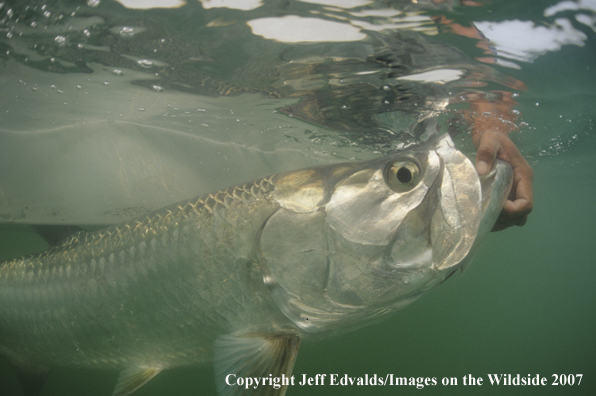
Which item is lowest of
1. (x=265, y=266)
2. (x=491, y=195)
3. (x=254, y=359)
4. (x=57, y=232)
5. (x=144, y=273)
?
(x=57, y=232)

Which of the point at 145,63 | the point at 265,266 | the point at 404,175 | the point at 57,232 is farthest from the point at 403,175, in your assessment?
the point at 145,63

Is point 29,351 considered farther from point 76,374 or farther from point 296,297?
point 76,374

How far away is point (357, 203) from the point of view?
72.0 inches

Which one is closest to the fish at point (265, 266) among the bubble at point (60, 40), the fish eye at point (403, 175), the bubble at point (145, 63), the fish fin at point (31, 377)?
the fish eye at point (403, 175)

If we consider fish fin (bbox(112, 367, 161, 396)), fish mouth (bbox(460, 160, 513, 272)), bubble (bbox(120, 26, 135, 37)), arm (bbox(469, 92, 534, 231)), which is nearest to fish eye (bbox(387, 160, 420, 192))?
fish mouth (bbox(460, 160, 513, 272))

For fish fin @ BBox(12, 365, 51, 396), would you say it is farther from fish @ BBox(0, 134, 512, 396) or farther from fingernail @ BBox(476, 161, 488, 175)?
fingernail @ BBox(476, 161, 488, 175)

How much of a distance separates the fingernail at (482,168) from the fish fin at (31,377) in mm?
5221

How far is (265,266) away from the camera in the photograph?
6.70ft

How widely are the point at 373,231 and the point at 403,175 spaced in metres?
0.37

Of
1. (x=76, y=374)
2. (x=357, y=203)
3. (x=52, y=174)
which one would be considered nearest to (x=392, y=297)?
(x=357, y=203)

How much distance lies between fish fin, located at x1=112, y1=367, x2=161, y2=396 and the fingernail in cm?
307

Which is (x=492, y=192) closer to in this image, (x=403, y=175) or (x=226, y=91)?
(x=403, y=175)

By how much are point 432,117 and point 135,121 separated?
23.7ft

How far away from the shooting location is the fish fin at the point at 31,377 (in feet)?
12.4
